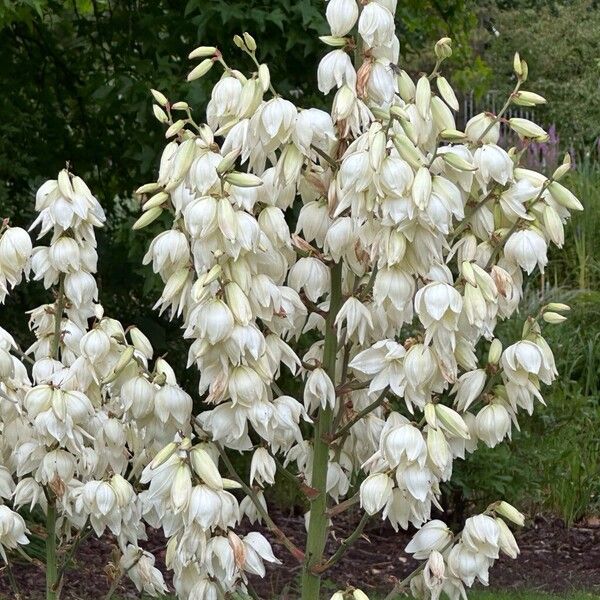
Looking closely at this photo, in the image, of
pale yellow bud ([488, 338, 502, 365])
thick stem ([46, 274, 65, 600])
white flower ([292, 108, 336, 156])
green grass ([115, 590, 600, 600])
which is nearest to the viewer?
white flower ([292, 108, 336, 156])

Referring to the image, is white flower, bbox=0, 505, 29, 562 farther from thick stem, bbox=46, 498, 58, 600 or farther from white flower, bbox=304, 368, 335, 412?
white flower, bbox=304, 368, 335, 412

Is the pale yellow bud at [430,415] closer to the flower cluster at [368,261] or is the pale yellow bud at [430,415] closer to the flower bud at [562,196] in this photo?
the flower cluster at [368,261]

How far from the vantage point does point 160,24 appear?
4.65 meters

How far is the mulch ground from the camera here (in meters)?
4.23

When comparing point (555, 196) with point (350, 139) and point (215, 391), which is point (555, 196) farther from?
point (215, 391)

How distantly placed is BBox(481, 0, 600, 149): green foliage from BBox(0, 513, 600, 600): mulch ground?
911 cm

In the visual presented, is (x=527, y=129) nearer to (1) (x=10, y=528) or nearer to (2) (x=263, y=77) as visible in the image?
(2) (x=263, y=77)

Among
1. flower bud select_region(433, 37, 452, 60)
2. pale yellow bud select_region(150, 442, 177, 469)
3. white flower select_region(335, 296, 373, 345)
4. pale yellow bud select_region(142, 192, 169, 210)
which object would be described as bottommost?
pale yellow bud select_region(150, 442, 177, 469)

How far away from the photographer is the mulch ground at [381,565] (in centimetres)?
423

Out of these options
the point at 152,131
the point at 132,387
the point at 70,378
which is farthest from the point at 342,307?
the point at 152,131

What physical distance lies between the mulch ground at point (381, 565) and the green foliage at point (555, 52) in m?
9.11

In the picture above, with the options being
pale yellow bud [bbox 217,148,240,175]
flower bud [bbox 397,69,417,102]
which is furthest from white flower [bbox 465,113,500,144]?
pale yellow bud [bbox 217,148,240,175]

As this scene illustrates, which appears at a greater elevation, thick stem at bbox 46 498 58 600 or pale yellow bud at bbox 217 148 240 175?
pale yellow bud at bbox 217 148 240 175

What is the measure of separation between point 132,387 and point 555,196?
78 centimetres
